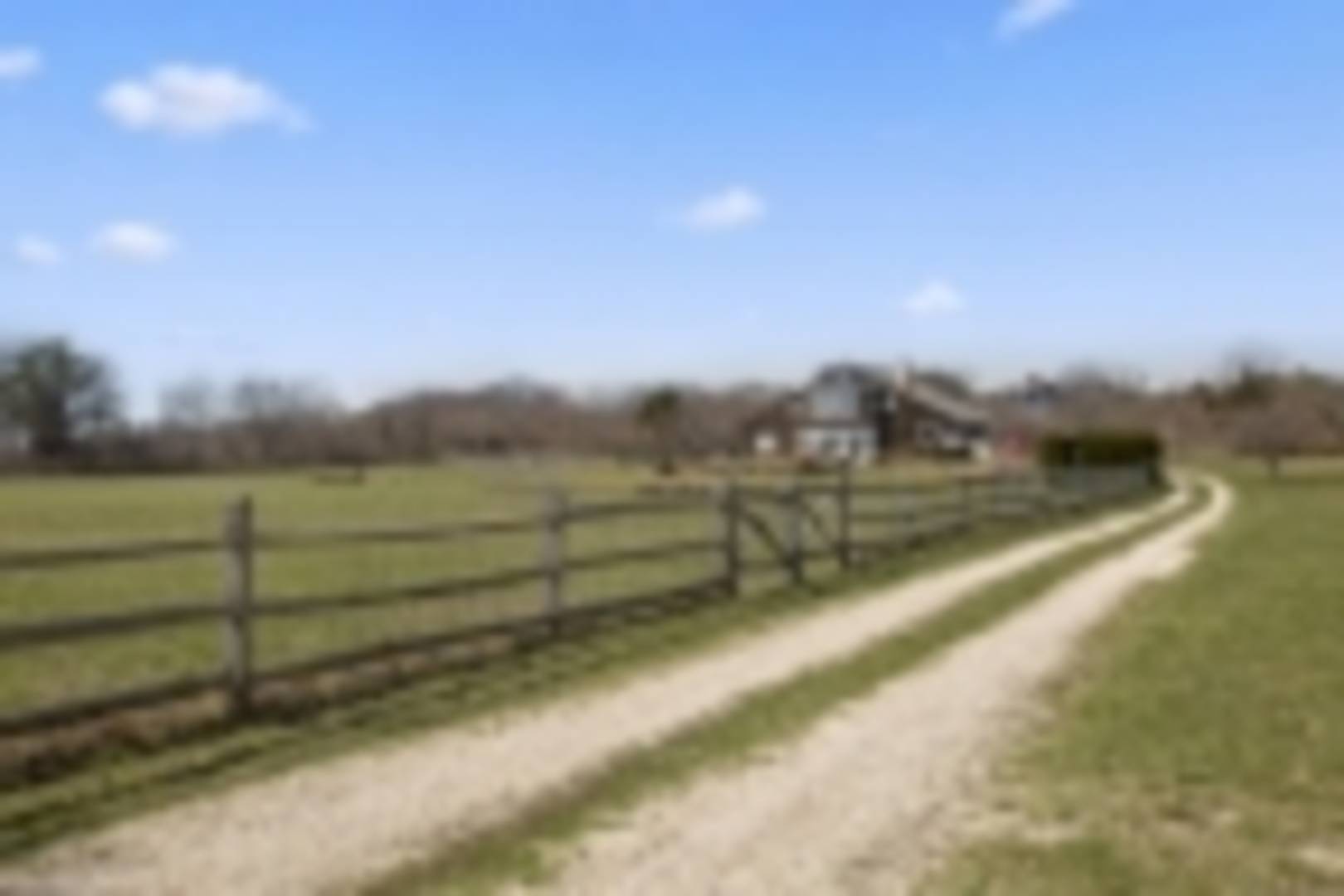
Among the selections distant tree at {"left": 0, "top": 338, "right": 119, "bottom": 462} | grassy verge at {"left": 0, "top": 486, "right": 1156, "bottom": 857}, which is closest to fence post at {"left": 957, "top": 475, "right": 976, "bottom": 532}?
grassy verge at {"left": 0, "top": 486, "right": 1156, "bottom": 857}

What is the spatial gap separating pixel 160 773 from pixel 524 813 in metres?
2.43

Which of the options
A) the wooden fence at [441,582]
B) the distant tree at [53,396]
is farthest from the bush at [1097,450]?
the distant tree at [53,396]

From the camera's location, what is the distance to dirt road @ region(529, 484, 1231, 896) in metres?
7.55

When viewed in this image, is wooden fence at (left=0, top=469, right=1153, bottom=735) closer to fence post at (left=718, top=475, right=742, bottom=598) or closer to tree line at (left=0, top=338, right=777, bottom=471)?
fence post at (left=718, top=475, right=742, bottom=598)

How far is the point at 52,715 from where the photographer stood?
33.8 ft

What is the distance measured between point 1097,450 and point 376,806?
2278 inches

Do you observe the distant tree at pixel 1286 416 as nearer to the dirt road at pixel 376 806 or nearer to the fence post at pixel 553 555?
the fence post at pixel 553 555

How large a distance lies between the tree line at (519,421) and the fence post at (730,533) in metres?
68.1

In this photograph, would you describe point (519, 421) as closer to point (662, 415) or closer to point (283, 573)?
point (662, 415)

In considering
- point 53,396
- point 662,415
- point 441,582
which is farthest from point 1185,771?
point 53,396

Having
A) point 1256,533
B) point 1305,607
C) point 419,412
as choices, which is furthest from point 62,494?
point 419,412

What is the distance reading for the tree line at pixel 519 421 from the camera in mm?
119250

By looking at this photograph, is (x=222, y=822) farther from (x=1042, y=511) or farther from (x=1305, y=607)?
(x=1042, y=511)

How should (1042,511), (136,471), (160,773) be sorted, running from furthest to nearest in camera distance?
1. (136,471)
2. (1042,511)
3. (160,773)
